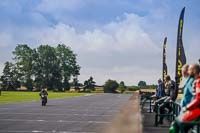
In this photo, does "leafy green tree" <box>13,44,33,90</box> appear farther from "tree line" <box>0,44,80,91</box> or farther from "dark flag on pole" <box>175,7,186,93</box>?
"dark flag on pole" <box>175,7,186,93</box>

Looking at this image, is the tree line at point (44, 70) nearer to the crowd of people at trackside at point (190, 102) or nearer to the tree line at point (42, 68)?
the tree line at point (42, 68)

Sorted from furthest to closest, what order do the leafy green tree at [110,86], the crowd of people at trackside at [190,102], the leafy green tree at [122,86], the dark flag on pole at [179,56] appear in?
the leafy green tree at [122,86] < the leafy green tree at [110,86] < the dark flag on pole at [179,56] < the crowd of people at trackside at [190,102]

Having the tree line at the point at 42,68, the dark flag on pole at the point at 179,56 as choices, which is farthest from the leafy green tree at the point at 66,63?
the dark flag on pole at the point at 179,56

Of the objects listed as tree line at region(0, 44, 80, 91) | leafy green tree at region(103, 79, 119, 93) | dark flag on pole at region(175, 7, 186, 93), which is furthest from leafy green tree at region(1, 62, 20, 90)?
dark flag on pole at region(175, 7, 186, 93)

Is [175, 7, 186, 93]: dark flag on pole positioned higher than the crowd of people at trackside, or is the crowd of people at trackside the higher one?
[175, 7, 186, 93]: dark flag on pole

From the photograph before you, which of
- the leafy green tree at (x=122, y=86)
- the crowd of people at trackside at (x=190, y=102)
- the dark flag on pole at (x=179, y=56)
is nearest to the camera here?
the crowd of people at trackside at (x=190, y=102)

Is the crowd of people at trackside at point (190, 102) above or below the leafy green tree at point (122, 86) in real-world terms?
below

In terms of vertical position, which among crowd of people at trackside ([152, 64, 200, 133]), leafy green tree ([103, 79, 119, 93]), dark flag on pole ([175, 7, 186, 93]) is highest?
leafy green tree ([103, 79, 119, 93])

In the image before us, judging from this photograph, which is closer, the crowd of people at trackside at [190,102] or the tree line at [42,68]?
the crowd of people at trackside at [190,102]

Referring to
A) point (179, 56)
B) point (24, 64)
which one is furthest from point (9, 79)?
point (179, 56)

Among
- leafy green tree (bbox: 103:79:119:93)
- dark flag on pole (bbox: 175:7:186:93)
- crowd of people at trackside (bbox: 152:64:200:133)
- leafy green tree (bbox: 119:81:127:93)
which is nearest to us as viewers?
crowd of people at trackside (bbox: 152:64:200:133)

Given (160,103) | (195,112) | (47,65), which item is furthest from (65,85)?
(195,112)

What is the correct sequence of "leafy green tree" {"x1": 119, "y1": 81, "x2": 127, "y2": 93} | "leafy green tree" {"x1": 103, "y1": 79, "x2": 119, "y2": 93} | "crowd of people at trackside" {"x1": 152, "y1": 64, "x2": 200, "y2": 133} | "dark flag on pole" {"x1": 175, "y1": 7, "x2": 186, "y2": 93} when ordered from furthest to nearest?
"leafy green tree" {"x1": 119, "y1": 81, "x2": 127, "y2": 93} < "leafy green tree" {"x1": 103, "y1": 79, "x2": 119, "y2": 93} < "dark flag on pole" {"x1": 175, "y1": 7, "x2": 186, "y2": 93} < "crowd of people at trackside" {"x1": 152, "y1": 64, "x2": 200, "y2": 133}

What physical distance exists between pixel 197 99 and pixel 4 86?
147177mm
